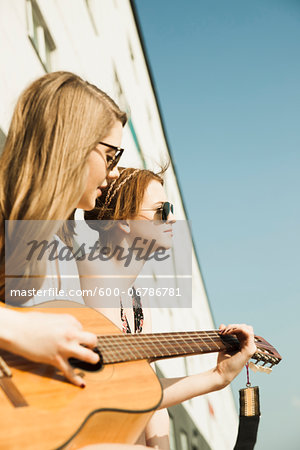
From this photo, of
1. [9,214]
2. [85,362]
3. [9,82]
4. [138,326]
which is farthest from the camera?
[9,82]

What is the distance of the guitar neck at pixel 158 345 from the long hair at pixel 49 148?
504mm

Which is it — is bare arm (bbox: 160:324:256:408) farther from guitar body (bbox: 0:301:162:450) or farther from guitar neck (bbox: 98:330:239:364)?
guitar body (bbox: 0:301:162:450)

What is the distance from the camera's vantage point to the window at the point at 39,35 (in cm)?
325

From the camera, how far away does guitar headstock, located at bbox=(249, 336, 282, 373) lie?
2.34 meters

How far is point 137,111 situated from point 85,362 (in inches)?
259

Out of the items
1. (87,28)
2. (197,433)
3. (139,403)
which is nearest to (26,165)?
(139,403)

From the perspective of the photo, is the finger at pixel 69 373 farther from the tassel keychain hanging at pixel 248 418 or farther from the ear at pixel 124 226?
the ear at pixel 124 226

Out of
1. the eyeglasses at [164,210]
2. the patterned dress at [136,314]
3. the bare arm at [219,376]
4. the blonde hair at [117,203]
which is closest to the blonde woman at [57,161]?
the blonde hair at [117,203]

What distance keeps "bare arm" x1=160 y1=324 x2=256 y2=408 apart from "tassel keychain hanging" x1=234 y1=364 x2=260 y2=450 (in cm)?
12

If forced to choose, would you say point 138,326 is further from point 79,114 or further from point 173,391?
point 79,114

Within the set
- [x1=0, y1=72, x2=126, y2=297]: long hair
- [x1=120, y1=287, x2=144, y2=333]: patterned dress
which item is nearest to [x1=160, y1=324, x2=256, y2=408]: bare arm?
[x1=120, y1=287, x2=144, y2=333]: patterned dress

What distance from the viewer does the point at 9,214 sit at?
1713 mm

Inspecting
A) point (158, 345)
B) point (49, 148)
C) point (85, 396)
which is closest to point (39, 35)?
point (49, 148)

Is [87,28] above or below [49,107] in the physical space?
above
